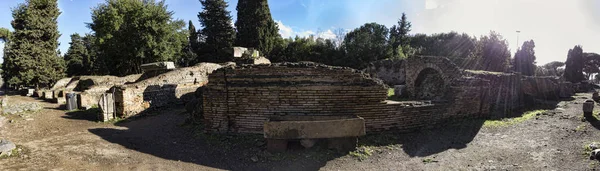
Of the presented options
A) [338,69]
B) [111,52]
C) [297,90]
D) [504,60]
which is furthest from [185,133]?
[504,60]

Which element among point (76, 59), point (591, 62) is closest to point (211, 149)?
point (76, 59)

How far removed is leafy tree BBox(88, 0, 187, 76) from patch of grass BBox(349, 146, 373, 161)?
67.9ft

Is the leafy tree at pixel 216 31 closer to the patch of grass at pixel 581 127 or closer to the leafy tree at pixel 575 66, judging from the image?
the patch of grass at pixel 581 127

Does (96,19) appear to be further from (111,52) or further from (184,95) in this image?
(184,95)

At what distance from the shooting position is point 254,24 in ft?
96.2

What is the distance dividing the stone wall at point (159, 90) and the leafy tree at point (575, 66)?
3040 cm

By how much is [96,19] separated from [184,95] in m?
15.6

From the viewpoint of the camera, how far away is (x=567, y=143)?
6.73 meters

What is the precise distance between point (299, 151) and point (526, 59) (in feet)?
99.1

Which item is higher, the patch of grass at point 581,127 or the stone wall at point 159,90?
the stone wall at point 159,90

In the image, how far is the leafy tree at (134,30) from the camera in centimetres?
2248

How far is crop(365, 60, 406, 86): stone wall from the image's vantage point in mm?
22219

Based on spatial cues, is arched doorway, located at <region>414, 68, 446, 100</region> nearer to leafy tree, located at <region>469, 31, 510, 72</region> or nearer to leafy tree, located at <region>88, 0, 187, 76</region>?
leafy tree, located at <region>469, 31, 510, 72</region>

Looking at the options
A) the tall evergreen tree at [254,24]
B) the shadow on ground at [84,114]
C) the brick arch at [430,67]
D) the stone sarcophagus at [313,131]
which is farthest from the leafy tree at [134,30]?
the stone sarcophagus at [313,131]
